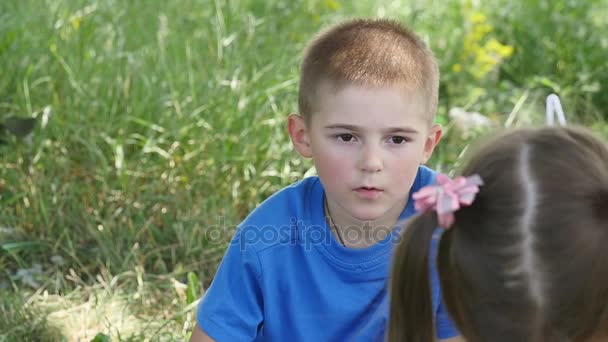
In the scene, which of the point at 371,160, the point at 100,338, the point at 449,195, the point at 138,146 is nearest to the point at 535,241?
the point at 449,195

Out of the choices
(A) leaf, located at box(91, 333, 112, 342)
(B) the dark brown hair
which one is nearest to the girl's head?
→ (B) the dark brown hair

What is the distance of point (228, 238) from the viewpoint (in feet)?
10.5

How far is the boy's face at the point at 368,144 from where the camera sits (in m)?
2.27

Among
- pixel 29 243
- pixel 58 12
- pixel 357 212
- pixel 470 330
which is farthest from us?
pixel 58 12

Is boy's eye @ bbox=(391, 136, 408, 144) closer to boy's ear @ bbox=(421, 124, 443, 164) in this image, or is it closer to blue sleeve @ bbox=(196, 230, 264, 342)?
boy's ear @ bbox=(421, 124, 443, 164)

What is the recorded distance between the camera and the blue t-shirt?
241 cm

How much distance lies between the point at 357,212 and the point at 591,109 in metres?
2.12

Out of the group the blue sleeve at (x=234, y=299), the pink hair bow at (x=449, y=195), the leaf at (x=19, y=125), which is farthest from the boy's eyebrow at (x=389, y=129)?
the leaf at (x=19, y=125)

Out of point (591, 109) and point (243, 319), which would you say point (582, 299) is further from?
point (591, 109)

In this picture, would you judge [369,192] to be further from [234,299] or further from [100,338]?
[100,338]

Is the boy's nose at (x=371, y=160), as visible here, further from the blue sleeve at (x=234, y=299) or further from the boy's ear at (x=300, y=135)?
the blue sleeve at (x=234, y=299)

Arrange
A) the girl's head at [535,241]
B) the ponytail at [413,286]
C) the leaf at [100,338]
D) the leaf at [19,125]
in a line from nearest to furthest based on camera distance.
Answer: the girl's head at [535,241] < the ponytail at [413,286] < the leaf at [100,338] < the leaf at [19,125]

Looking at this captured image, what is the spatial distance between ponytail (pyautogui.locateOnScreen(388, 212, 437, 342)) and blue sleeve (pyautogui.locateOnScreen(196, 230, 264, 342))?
0.57 m

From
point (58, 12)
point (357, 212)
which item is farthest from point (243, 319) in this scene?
point (58, 12)
